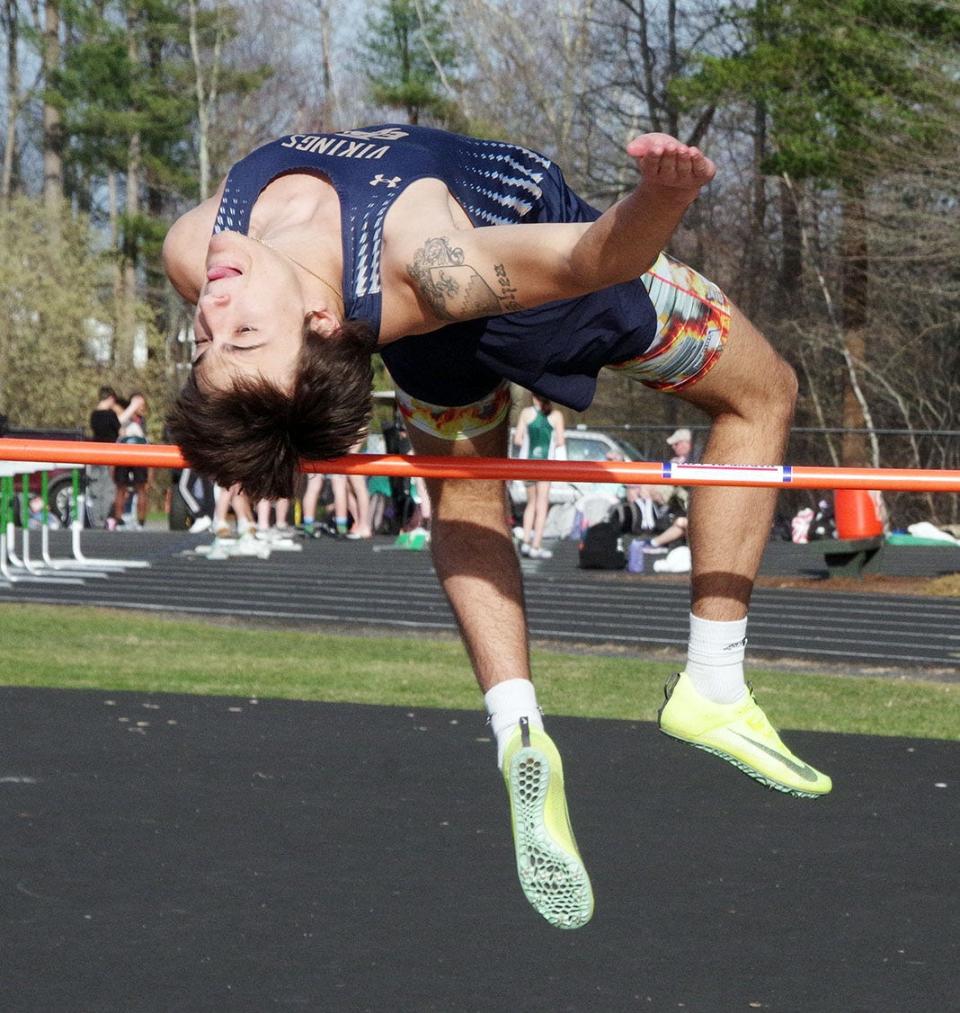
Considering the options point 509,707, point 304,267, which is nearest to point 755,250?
point 509,707

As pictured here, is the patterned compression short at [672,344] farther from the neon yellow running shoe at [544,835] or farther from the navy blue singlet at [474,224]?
the neon yellow running shoe at [544,835]

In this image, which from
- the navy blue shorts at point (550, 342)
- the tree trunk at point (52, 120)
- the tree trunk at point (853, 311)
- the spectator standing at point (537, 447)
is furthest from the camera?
the tree trunk at point (52, 120)

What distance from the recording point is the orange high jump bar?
276 centimetres

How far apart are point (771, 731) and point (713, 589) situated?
0.96 ft

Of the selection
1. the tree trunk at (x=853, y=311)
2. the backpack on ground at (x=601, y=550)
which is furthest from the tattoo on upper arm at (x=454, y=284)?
the tree trunk at (x=853, y=311)

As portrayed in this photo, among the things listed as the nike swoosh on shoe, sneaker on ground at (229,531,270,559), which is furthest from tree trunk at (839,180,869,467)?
the nike swoosh on shoe

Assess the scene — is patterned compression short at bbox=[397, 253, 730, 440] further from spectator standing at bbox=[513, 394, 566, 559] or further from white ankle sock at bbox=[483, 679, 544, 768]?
spectator standing at bbox=[513, 394, 566, 559]

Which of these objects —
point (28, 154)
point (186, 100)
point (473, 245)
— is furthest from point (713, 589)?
point (28, 154)

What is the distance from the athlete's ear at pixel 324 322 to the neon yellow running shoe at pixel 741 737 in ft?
3.43

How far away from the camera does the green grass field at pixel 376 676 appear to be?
566cm

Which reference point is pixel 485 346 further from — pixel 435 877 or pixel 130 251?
pixel 130 251

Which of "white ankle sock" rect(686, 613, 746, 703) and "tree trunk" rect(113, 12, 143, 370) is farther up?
"tree trunk" rect(113, 12, 143, 370)

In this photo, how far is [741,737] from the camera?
300 centimetres

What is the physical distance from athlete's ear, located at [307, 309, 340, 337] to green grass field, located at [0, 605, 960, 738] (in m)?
3.20
